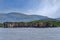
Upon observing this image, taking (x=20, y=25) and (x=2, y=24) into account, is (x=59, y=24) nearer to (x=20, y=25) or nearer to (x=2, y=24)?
(x=20, y=25)

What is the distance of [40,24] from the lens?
54.0m

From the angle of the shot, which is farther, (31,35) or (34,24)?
(34,24)

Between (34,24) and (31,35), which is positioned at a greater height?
(31,35)

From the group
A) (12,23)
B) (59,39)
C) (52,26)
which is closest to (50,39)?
(59,39)

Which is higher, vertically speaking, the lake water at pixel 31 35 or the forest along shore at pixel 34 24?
the lake water at pixel 31 35

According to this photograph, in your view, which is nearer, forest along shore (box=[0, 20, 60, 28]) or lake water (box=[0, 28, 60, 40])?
lake water (box=[0, 28, 60, 40])

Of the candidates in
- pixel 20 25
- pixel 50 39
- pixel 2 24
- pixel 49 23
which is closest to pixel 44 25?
pixel 49 23

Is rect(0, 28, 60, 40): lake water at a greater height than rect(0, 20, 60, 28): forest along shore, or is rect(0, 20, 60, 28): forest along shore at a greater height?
rect(0, 28, 60, 40): lake water

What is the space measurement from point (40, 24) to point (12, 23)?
5.83 meters

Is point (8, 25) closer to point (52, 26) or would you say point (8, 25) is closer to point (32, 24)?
point (32, 24)

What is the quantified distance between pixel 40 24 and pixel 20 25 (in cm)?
405

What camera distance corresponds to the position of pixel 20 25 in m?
53.8

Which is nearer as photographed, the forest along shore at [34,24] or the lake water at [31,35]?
the lake water at [31,35]

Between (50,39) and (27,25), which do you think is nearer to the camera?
(50,39)
